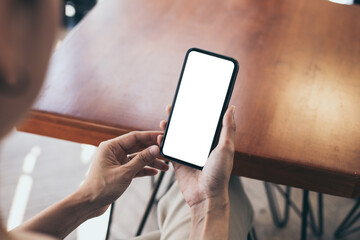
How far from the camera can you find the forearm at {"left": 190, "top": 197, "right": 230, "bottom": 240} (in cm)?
58

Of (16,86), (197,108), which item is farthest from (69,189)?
(16,86)

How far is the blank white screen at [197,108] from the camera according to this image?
0.65 meters

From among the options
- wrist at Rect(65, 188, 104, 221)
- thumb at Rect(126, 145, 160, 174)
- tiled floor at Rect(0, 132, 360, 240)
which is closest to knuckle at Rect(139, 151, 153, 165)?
thumb at Rect(126, 145, 160, 174)

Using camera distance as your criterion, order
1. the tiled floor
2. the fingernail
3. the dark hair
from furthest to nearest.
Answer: the tiled floor, the fingernail, the dark hair

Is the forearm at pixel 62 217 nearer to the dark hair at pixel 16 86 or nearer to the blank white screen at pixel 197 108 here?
the blank white screen at pixel 197 108

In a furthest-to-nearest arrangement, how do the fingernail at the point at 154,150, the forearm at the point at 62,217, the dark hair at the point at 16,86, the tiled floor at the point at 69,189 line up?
the tiled floor at the point at 69,189, the fingernail at the point at 154,150, the forearm at the point at 62,217, the dark hair at the point at 16,86

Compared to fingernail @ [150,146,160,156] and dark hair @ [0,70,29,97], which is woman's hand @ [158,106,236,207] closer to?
fingernail @ [150,146,160,156]

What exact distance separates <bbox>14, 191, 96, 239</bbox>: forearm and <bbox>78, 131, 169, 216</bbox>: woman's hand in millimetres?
15

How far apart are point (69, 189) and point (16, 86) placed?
4.13ft

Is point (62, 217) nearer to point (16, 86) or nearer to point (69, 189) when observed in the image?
point (16, 86)

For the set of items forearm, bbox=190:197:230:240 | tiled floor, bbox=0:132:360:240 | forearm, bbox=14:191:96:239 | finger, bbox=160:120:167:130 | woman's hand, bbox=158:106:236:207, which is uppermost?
finger, bbox=160:120:167:130

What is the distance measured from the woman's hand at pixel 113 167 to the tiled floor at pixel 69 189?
0.67 metres

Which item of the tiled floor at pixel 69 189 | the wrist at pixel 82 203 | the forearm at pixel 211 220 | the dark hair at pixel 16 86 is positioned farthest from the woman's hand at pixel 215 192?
the tiled floor at pixel 69 189

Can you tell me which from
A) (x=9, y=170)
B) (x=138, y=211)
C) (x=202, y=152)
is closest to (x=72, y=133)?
(x=202, y=152)
